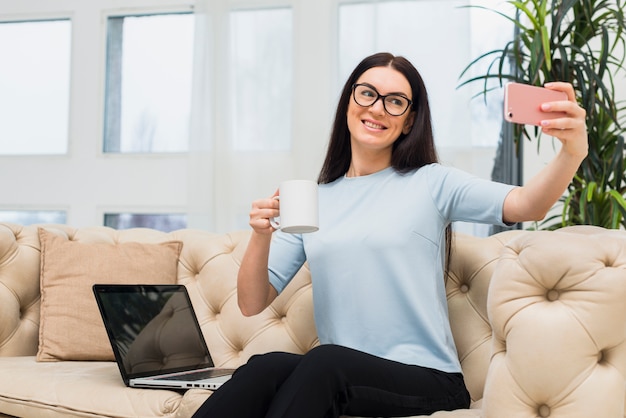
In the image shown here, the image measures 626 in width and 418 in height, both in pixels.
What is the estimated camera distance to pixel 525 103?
1242 mm

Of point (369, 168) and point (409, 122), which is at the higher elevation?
point (409, 122)

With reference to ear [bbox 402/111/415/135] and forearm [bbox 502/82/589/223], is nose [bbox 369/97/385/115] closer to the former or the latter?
ear [bbox 402/111/415/135]

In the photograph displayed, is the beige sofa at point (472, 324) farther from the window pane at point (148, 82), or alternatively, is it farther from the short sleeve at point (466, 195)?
the window pane at point (148, 82)

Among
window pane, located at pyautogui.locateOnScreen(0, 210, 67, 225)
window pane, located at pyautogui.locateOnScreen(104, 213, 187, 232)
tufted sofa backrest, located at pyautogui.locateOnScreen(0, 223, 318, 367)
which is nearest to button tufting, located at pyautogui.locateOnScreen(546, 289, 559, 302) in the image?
tufted sofa backrest, located at pyautogui.locateOnScreen(0, 223, 318, 367)

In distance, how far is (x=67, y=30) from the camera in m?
3.61

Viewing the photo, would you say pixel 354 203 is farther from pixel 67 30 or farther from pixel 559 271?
pixel 67 30

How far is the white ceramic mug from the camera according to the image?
1371 millimetres

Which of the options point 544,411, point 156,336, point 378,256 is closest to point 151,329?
point 156,336

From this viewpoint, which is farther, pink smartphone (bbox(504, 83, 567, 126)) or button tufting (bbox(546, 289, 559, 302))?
button tufting (bbox(546, 289, 559, 302))

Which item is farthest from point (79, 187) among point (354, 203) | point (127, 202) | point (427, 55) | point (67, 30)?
point (354, 203)

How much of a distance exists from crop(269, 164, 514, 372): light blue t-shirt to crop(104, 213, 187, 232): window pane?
1.81 m

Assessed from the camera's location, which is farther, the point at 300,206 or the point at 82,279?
the point at 82,279

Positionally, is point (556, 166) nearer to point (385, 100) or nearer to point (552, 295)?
point (552, 295)

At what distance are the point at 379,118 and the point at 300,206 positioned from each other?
0.48m
